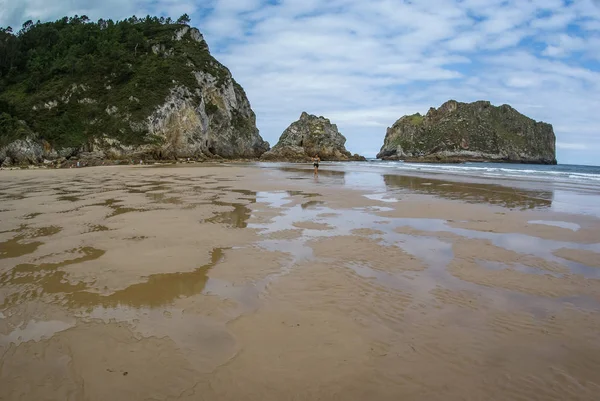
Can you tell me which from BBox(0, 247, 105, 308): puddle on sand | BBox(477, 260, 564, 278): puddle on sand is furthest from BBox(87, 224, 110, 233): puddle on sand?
BBox(477, 260, 564, 278): puddle on sand

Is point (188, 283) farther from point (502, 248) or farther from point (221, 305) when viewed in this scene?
point (502, 248)

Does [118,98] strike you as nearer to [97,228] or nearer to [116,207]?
[116,207]

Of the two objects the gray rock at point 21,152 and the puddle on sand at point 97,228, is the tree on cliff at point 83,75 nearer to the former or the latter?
the gray rock at point 21,152

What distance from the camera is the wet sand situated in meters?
2.58

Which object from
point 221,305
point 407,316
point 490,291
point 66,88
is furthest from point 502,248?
point 66,88

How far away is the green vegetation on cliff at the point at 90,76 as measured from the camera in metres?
50.1

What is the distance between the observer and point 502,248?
6555mm

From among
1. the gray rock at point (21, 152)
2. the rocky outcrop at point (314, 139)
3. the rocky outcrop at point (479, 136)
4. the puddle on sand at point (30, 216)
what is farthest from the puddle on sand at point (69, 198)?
the rocky outcrop at point (479, 136)

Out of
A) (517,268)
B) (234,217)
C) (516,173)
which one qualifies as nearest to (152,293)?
(234,217)

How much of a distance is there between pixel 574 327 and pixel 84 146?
58.0 m

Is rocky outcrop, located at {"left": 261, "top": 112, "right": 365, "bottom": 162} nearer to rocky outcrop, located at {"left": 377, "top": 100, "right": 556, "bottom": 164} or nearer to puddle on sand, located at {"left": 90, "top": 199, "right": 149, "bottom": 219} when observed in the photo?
rocky outcrop, located at {"left": 377, "top": 100, "right": 556, "bottom": 164}

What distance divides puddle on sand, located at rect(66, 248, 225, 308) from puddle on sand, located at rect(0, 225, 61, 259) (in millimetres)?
2689

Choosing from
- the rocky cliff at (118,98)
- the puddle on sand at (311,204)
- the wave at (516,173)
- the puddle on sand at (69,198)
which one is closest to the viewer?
the puddle on sand at (311,204)

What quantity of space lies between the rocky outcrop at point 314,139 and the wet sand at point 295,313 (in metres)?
80.5
